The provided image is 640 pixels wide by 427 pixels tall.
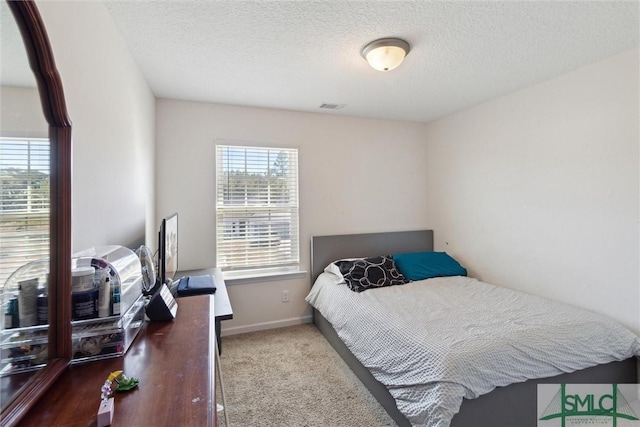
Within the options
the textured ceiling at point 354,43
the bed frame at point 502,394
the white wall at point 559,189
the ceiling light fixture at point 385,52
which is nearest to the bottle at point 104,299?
the textured ceiling at point 354,43

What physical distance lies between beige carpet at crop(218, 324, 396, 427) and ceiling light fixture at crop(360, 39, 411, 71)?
7.70ft

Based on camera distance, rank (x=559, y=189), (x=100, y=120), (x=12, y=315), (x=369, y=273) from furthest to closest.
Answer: (x=369, y=273)
(x=559, y=189)
(x=100, y=120)
(x=12, y=315)

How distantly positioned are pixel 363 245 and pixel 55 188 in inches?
119

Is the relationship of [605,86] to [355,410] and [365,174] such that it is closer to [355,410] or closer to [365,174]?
[365,174]

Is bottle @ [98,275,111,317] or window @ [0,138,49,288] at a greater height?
window @ [0,138,49,288]

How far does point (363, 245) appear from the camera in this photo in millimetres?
3553

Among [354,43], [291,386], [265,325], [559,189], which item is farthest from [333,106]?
[291,386]

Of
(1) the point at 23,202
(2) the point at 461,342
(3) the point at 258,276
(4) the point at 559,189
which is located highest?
(4) the point at 559,189

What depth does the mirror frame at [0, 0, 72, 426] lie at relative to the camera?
2.56ft

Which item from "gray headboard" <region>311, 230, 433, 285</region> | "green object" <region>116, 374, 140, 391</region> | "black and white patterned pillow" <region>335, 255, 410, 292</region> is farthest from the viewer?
"gray headboard" <region>311, 230, 433, 285</region>

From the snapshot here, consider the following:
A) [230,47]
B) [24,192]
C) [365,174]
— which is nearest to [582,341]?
[365,174]

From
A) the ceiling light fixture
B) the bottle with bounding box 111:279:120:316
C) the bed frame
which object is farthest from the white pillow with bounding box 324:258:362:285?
the bottle with bounding box 111:279:120:316

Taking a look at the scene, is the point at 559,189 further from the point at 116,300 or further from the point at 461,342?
the point at 116,300

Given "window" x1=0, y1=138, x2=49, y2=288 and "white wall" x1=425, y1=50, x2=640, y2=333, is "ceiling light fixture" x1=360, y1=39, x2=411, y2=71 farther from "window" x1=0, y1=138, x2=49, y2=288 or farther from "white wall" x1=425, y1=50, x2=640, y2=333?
"window" x1=0, y1=138, x2=49, y2=288
